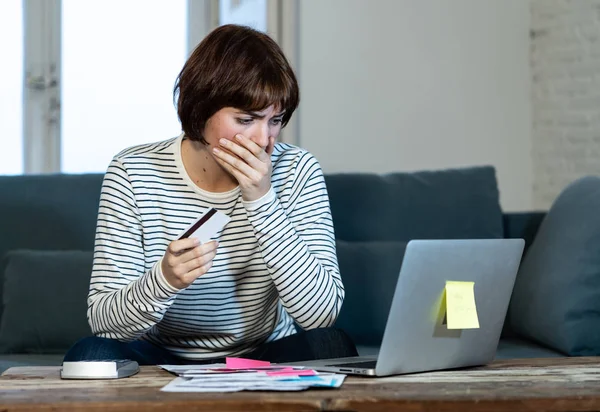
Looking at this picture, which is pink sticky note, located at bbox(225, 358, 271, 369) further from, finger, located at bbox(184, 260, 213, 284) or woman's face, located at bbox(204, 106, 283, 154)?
woman's face, located at bbox(204, 106, 283, 154)

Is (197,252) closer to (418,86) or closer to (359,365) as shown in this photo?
(359,365)

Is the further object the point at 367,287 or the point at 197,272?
the point at 367,287

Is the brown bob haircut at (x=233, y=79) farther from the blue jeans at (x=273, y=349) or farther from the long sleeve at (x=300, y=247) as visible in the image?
the blue jeans at (x=273, y=349)

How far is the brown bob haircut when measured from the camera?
158 cm

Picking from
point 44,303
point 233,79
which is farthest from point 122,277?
point 44,303

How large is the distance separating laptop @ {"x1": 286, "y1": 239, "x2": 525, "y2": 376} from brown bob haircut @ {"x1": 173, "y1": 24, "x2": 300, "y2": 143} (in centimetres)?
49

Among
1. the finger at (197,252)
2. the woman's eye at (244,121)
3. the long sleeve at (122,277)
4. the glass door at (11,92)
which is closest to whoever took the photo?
the finger at (197,252)

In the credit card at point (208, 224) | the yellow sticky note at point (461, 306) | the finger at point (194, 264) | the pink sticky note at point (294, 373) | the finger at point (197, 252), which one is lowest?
the pink sticky note at point (294, 373)

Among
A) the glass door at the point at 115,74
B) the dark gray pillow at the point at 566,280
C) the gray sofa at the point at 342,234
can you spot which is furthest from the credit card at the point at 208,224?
the glass door at the point at 115,74

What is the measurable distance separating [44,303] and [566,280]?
141 cm

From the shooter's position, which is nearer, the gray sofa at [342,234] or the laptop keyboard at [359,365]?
the laptop keyboard at [359,365]

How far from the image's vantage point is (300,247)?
162cm

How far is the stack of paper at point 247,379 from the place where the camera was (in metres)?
1.12

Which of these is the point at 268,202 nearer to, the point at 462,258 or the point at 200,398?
the point at 462,258
